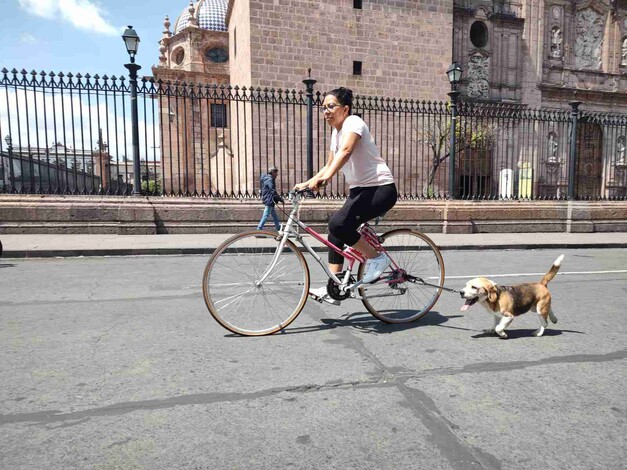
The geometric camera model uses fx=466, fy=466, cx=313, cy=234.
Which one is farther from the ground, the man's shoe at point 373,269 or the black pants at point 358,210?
the black pants at point 358,210

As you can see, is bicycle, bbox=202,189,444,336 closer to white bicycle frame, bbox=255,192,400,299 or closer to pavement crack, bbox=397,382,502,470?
white bicycle frame, bbox=255,192,400,299

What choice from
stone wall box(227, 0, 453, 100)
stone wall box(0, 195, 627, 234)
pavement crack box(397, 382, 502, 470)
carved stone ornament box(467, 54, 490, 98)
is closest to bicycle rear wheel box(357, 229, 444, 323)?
pavement crack box(397, 382, 502, 470)

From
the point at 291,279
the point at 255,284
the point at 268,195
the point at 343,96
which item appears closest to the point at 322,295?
the point at 291,279

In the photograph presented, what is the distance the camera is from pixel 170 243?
9859 millimetres

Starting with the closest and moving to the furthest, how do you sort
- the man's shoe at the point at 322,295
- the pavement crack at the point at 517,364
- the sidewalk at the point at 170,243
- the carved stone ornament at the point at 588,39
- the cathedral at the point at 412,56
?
the pavement crack at the point at 517,364, the man's shoe at the point at 322,295, the sidewalk at the point at 170,243, the cathedral at the point at 412,56, the carved stone ornament at the point at 588,39

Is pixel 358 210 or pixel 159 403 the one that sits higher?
pixel 358 210

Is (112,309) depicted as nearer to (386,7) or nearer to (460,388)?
(460,388)

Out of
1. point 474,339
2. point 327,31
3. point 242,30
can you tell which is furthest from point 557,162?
point 474,339

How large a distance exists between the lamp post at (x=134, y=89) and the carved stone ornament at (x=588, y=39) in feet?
105

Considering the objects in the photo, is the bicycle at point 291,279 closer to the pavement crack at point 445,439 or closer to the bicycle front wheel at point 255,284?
the bicycle front wheel at point 255,284

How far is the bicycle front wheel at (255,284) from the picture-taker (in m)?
3.57

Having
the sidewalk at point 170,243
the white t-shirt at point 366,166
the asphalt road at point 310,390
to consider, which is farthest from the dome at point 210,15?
the asphalt road at point 310,390

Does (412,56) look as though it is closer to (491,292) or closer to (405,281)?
(405,281)

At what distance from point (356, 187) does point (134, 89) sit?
9.41 metres
